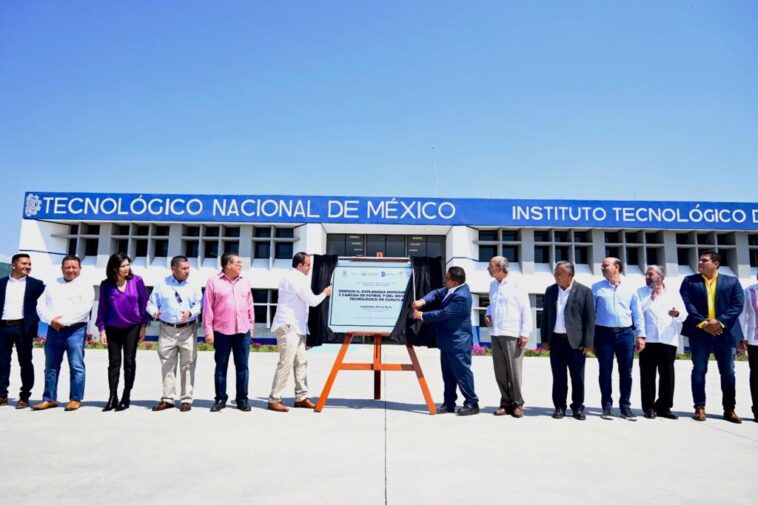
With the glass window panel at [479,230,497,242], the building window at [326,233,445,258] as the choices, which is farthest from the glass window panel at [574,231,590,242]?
the building window at [326,233,445,258]

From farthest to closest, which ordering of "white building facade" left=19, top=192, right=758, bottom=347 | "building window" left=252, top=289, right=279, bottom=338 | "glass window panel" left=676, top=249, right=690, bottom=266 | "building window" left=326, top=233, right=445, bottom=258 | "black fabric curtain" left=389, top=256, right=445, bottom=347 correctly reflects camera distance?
"building window" left=326, top=233, right=445, bottom=258
"glass window panel" left=676, top=249, right=690, bottom=266
"building window" left=252, top=289, right=279, bottom=338
"white building facade" left=19, top=192, right=758, bottom=347
"black fabric curtain" left=389, top=256, right=445, bottom=347

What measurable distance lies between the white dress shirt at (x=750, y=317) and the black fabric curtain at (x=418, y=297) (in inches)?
149

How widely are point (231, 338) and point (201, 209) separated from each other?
18761 mm

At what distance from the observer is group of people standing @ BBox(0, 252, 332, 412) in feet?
19.7

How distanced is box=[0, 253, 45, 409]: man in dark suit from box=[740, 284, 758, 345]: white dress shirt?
8.77 m

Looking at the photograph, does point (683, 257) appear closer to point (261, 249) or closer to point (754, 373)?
point (261, 249)

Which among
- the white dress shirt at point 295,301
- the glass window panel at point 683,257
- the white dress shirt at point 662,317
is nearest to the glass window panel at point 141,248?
the white dress shirt at point 295,301

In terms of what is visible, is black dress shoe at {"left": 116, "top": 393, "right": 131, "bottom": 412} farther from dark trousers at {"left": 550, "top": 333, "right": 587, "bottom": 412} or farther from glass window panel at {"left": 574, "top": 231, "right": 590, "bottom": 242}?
glass window panel at {"left": 574, "top": 231, "right": 590, "bottom": 242}

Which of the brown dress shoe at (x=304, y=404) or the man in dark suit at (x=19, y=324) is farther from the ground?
the man in dark suit at (x=19, y=324)

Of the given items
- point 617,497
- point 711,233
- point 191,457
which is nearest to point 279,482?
point 191,457

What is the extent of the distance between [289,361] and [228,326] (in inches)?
34.4

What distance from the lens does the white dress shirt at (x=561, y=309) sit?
606 cm

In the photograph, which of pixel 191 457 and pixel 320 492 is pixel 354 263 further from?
pixel 320 492

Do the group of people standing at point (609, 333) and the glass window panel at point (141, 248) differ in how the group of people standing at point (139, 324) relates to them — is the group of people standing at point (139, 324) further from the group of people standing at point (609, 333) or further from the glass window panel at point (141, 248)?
the glass window panel at point (141, 248)
